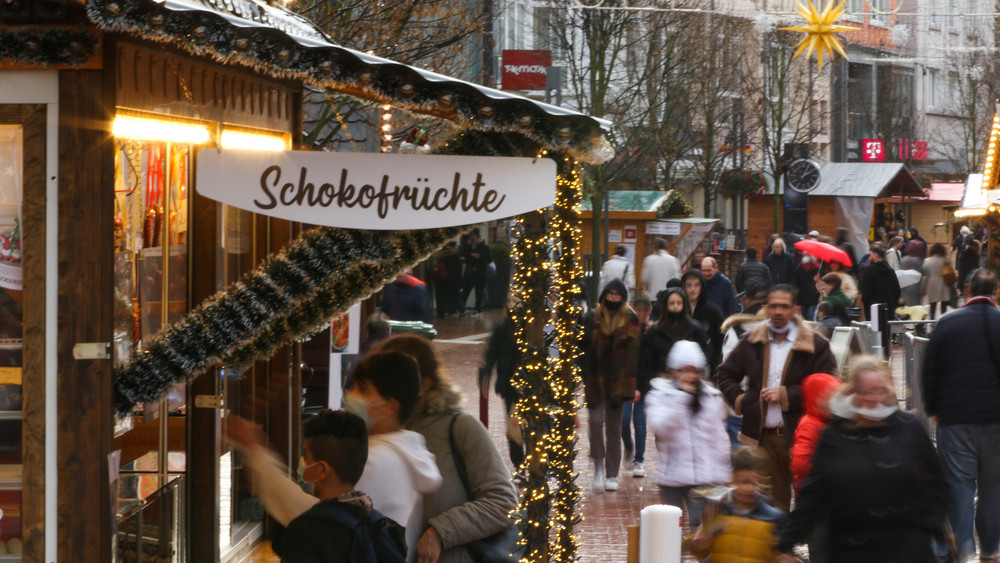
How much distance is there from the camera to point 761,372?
29.9ft

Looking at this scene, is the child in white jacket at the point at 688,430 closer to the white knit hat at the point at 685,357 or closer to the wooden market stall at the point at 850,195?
the white knit hat at the point at 685,357

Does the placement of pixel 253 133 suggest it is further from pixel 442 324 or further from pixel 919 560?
pixel 442 324

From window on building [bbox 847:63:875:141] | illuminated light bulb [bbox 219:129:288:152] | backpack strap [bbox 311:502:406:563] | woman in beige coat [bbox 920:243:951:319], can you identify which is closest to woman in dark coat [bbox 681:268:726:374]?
illuminated light bulb [bbox 219:129:288:152]

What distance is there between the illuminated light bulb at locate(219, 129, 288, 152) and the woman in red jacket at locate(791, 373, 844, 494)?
3.29 metres

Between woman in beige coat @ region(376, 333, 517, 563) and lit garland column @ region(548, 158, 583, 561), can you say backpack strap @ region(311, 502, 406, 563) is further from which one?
lit garland column @ region(548, 158, 583, 561)

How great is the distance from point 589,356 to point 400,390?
22.6ft

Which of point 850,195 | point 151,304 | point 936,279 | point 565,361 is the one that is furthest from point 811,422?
point 850,195

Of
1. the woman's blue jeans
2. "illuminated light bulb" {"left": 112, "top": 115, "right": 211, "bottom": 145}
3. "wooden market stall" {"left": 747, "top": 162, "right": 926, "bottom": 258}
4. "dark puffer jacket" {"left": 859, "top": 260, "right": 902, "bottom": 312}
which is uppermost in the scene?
"wooden market stall" {"left": 747, "top": 162, "right": 926, "bottom": 258}

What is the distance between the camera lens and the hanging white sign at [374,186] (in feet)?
17.6

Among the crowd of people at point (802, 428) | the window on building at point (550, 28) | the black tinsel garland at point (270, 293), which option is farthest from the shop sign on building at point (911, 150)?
the black tinsel garland at point (270, 293)

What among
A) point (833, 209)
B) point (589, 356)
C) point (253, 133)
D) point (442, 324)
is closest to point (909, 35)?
point (833, 209)

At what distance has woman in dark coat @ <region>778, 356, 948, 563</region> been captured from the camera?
574 centimetres

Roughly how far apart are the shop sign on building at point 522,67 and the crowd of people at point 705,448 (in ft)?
27.4

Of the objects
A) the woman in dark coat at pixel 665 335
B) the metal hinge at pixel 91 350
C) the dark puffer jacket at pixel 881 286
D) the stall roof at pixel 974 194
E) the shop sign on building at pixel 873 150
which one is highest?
the shop sign on building at pixel 873 150
